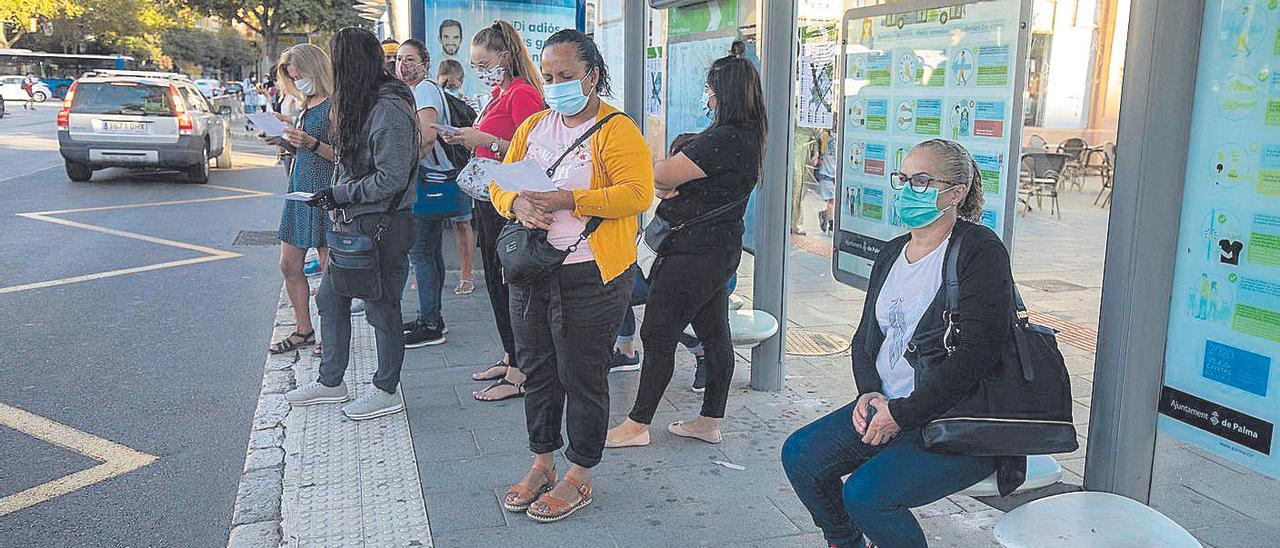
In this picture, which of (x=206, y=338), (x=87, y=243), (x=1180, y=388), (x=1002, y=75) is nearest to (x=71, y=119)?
(x=87, y=243)

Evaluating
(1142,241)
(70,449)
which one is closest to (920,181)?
(1142,241)

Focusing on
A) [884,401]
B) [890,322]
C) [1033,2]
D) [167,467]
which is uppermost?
[1033,2]

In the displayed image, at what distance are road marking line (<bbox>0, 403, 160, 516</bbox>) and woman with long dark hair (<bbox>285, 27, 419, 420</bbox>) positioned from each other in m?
1.01

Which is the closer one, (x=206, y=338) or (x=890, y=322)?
(x=890, y=322)

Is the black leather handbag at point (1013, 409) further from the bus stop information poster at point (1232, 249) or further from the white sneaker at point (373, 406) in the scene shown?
the white sneaker at point (373, 406)

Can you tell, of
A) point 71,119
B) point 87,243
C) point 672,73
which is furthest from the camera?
point 71,119

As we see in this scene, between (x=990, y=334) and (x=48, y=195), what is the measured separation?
14.2m

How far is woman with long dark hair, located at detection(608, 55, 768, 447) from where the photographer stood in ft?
13.5

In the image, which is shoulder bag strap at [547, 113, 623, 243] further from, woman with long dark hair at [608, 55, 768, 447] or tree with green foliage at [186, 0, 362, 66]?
tree with green foliage at [186, 0, 362, 66]

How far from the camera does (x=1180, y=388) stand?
2973 millimetres

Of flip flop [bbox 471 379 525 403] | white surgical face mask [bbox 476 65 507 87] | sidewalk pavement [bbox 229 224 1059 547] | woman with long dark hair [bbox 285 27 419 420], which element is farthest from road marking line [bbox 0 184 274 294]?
white surgical face mask [bbox 476 65 507 87]

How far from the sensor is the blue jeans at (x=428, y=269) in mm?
6199

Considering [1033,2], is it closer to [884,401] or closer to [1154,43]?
[1154,43]

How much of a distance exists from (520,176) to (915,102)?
1.86 m
